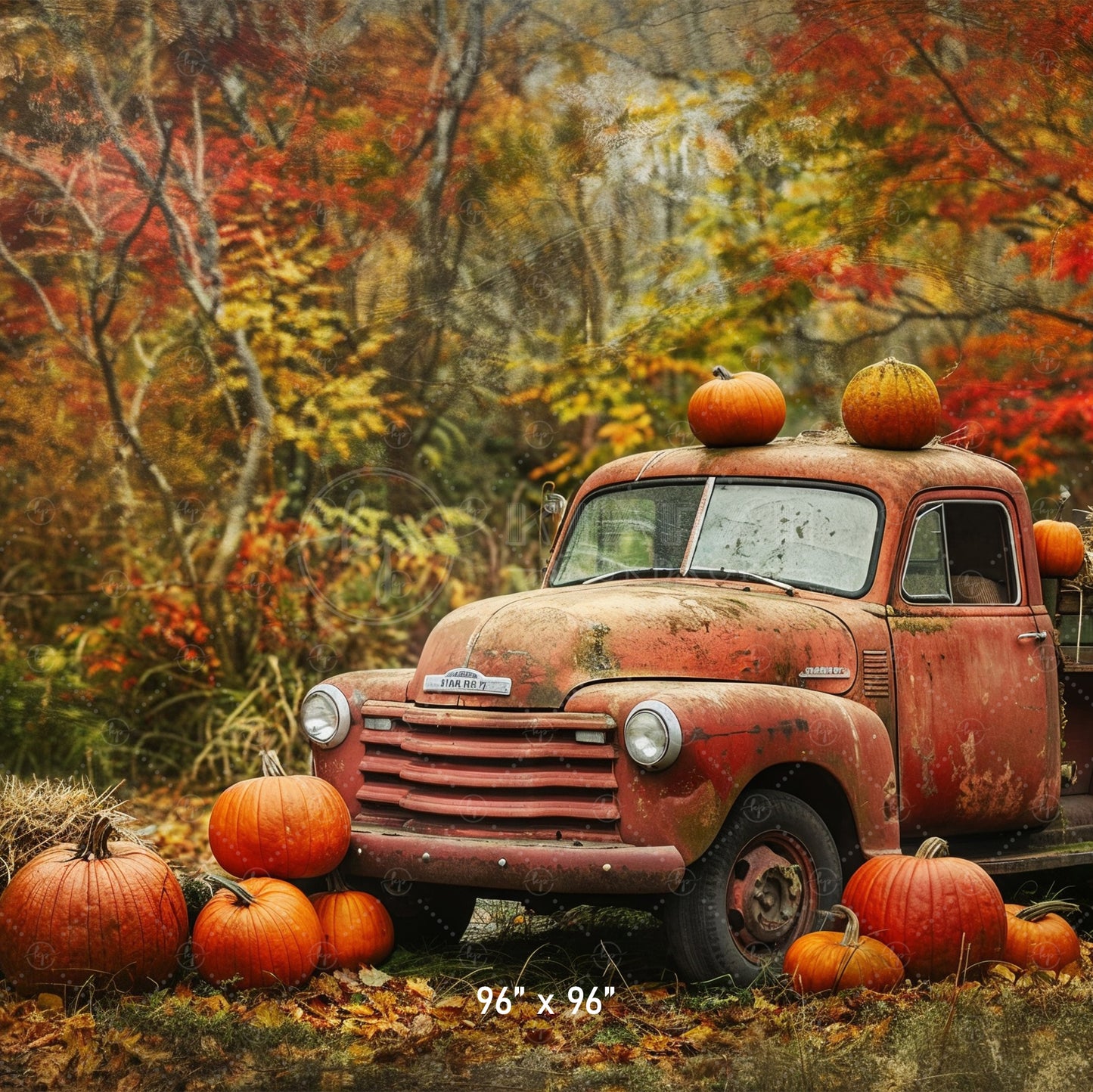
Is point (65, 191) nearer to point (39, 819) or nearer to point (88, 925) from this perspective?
point (39, 819)

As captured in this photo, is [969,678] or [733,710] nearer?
[733,710]

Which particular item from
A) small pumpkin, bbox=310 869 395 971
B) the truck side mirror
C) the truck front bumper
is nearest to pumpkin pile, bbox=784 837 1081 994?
the truck front bumper

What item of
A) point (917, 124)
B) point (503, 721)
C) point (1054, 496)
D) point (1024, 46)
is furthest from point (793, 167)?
point (503, 721)

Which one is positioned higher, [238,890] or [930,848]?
[930,848]

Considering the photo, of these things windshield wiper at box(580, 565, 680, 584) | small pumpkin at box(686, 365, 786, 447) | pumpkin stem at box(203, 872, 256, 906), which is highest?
small pumpkin at box(686, 365, 786, 447)

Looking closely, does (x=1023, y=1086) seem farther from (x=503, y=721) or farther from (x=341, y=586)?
(x=341, y=586)

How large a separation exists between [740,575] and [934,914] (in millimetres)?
1769

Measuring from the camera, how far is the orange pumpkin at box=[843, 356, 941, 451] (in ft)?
22.8

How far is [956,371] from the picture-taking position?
40.9 feet

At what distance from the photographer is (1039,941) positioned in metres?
6.00

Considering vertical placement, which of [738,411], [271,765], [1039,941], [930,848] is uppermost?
[738,411]

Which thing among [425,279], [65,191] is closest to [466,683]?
[425,279]

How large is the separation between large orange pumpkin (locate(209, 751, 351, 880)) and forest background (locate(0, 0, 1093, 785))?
5.31 m

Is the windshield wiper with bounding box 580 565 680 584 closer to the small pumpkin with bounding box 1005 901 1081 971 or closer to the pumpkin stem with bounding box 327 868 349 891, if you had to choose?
the pumpkin stem with bounding box 327 868 349 891
